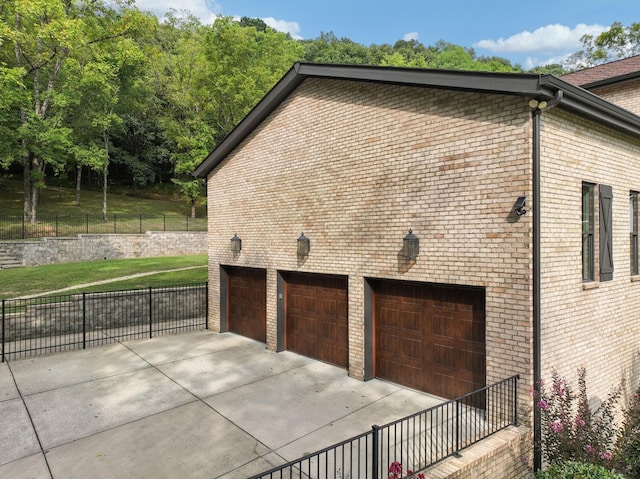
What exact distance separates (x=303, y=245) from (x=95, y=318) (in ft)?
27.0

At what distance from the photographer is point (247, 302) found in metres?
12.3

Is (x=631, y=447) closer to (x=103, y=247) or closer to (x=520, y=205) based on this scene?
(x=520, y=205)

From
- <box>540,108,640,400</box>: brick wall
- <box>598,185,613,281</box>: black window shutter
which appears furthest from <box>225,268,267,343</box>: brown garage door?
<box>598,185,613,281</box>: black window shutter

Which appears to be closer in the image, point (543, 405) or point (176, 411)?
point (543, 405)

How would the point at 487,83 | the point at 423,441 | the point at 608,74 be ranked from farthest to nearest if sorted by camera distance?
the point at 608,74 → the point at 487,83 → the point at 423,441

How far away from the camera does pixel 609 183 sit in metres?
7.31

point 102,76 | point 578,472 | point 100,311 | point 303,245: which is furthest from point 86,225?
point 578,472

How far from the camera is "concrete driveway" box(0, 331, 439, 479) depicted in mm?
5406

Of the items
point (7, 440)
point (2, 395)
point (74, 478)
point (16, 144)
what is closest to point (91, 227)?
point (16, 144)

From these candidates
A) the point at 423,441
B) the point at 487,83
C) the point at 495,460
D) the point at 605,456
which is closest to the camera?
the point at 605,456

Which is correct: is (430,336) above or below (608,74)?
below

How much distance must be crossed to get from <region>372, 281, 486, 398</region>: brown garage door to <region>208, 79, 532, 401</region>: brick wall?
445 millimetres

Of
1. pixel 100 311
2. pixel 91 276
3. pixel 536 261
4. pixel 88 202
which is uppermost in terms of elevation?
pixel 88 202

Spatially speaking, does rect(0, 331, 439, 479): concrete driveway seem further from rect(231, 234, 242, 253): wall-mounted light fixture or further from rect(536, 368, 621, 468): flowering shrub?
rect(231, 234, 242, 253): wall-mounted light fixture
